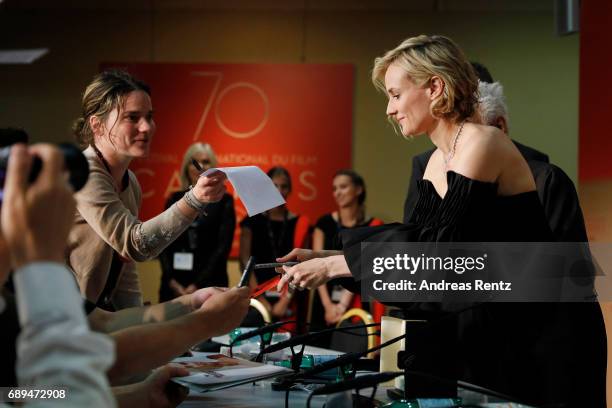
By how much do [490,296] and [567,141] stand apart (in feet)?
16.5

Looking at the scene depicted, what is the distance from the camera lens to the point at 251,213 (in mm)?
2068

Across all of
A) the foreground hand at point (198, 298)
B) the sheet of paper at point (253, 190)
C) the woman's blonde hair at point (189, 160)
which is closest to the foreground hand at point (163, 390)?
the foreground hand at point (198, 298)

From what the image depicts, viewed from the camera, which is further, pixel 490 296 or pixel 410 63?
pixel 410 63

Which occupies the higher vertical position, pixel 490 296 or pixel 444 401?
pixel 490 296

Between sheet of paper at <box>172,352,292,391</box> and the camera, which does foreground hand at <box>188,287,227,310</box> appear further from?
the camera

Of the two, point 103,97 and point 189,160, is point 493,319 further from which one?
point 189,160

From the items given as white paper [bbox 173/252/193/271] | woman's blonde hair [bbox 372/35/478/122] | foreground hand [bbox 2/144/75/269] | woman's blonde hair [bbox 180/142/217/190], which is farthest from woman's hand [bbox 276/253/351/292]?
white paper [bbox 173/252/193/271]

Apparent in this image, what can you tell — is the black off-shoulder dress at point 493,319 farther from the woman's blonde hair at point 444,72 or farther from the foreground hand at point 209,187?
the foreground hand at point 209,187

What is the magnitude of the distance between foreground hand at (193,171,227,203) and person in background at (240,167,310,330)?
113 inches

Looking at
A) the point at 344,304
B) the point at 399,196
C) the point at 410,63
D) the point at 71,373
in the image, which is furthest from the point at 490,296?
the point at 399,196

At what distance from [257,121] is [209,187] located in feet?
14.1

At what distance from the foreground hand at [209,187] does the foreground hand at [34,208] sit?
5.04 ft

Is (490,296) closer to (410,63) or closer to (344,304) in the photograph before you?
(410,63)

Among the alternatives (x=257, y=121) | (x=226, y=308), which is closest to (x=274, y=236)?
(x=257, y=121)
